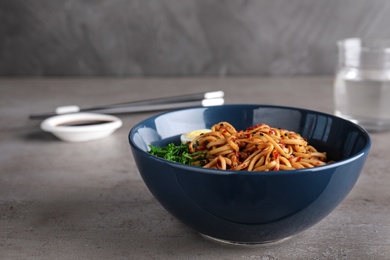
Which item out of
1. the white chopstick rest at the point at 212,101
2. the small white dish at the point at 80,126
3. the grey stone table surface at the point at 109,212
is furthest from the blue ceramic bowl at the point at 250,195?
the white chopstick rest at the point at 212,101

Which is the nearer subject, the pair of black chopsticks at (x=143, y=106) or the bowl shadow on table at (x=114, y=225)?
the bowl shadow on table at (x=114, y=225)

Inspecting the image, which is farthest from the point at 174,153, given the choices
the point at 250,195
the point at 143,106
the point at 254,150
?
the point at 143,106

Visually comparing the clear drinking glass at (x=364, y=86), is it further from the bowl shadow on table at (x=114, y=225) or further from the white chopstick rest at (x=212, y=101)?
the bowl shadow on table at (x=114, y=225)

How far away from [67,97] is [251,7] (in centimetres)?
102

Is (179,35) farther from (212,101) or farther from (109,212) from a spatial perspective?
(109,212)

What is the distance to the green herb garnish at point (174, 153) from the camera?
108 centimetres

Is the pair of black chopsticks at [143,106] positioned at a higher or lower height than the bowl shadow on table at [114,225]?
higher

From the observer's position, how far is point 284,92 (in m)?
2.39

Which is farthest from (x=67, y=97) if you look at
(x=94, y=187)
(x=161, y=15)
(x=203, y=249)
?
(x=203, y=249)

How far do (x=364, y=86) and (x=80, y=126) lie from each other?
92cm

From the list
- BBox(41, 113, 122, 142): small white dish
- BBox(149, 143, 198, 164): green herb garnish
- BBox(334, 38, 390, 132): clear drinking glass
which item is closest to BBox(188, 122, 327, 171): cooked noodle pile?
BBox(149, 143, 198, 164): green herb garnish

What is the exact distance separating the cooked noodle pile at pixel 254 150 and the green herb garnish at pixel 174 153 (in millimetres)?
16

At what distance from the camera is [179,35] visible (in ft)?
9.14

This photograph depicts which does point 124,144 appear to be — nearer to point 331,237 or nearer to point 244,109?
point 244,109
